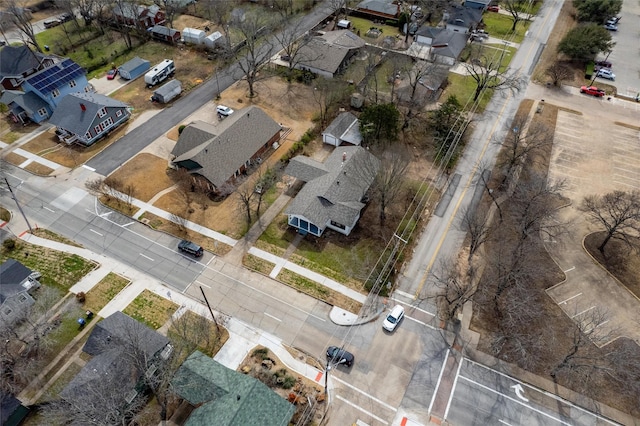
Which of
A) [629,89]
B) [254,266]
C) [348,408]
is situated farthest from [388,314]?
[629,89]

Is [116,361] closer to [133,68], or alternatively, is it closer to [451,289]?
[451,289]

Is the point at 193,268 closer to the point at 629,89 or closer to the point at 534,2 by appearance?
the point at 629,89

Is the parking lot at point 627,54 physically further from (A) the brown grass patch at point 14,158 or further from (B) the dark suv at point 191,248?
(A) the brown grass patch at point 14,158

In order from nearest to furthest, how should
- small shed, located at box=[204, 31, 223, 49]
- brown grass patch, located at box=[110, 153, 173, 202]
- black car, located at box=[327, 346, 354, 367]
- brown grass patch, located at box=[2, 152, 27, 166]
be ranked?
black car, located at box=[327, 346, 354, 367]
brown grass patch, located at box=[110, 153, 173, 202]
brown grass patch, located at box=[2, 152, 27, 166]
small shed, located at box=[204, 31, 223, 49]

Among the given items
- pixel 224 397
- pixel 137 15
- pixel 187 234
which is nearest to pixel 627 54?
pixel 187 234

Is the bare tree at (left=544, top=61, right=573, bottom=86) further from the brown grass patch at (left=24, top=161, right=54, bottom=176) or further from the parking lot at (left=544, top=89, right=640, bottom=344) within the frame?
the brown grass patch at (left=24, top=161, right=54, bottom=176)

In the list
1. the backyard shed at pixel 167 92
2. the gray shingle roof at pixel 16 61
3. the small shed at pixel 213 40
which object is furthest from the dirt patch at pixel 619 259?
the gray shingle roof at pixel 16 61

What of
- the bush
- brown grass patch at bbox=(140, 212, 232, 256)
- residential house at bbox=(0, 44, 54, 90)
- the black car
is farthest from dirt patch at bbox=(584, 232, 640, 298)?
residential house at bbox=(0, 44, 54, 90)
